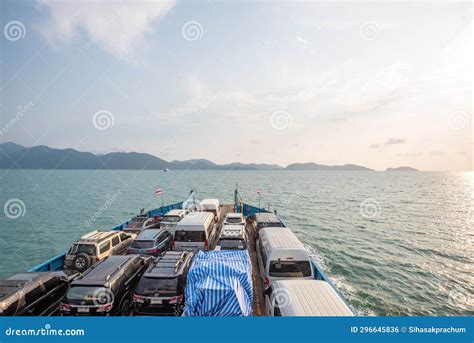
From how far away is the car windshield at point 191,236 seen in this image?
496 inches

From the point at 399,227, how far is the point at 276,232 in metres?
31.2

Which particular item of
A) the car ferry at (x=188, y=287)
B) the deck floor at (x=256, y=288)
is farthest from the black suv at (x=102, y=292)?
the deck floor at (x=256, y=288)

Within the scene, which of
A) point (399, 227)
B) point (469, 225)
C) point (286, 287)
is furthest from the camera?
point (469, 225)

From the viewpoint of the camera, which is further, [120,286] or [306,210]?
[306,210]

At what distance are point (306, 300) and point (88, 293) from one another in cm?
576

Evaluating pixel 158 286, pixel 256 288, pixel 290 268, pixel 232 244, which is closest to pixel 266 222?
pixel 232 244

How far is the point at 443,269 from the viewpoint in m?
20.9

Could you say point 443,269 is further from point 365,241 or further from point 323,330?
point 323,330

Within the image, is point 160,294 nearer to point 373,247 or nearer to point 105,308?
point 105,308

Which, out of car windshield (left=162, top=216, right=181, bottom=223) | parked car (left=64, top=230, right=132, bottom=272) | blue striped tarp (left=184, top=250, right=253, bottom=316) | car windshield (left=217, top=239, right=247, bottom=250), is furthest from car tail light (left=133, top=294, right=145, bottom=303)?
car windshield (left=162, top=216, right=181, bottom=223)

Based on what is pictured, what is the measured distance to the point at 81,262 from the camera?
35.1 feet

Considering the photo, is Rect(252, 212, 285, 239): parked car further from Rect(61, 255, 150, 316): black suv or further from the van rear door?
Rect(61, 255, 150, 316): black suv

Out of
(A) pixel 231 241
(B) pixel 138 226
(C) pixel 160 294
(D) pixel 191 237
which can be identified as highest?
(A) pixel 231 241

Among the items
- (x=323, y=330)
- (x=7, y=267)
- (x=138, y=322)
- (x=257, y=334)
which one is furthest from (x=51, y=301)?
(x=7, y=267)
